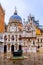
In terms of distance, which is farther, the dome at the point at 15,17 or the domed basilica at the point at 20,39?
the dome at the point at 15,17

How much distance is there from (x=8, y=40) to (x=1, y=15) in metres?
15.6

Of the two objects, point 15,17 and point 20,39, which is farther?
point 15,17

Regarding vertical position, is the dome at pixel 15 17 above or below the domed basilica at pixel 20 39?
above

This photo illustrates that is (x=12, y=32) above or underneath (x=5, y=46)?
above

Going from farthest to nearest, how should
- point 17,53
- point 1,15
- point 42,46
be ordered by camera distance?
1. point 1,15
2. point 42,46
3. point 17,53

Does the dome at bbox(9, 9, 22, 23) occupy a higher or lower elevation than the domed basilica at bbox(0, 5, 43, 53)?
higher

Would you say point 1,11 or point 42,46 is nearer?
point 42,46

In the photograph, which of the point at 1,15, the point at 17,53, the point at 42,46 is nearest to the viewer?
the point at 17,53

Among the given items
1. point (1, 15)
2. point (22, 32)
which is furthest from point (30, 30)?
point (1, 15)

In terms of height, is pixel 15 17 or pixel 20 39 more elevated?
pixel 15 17

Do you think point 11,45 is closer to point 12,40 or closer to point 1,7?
point 12,40

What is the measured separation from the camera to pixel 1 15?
8544cm

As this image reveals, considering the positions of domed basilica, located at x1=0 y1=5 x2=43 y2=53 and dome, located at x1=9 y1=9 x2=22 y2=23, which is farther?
dome, located at x1=9 y1=9 x2=22 y2=23

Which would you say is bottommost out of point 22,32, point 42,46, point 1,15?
point 42,46
